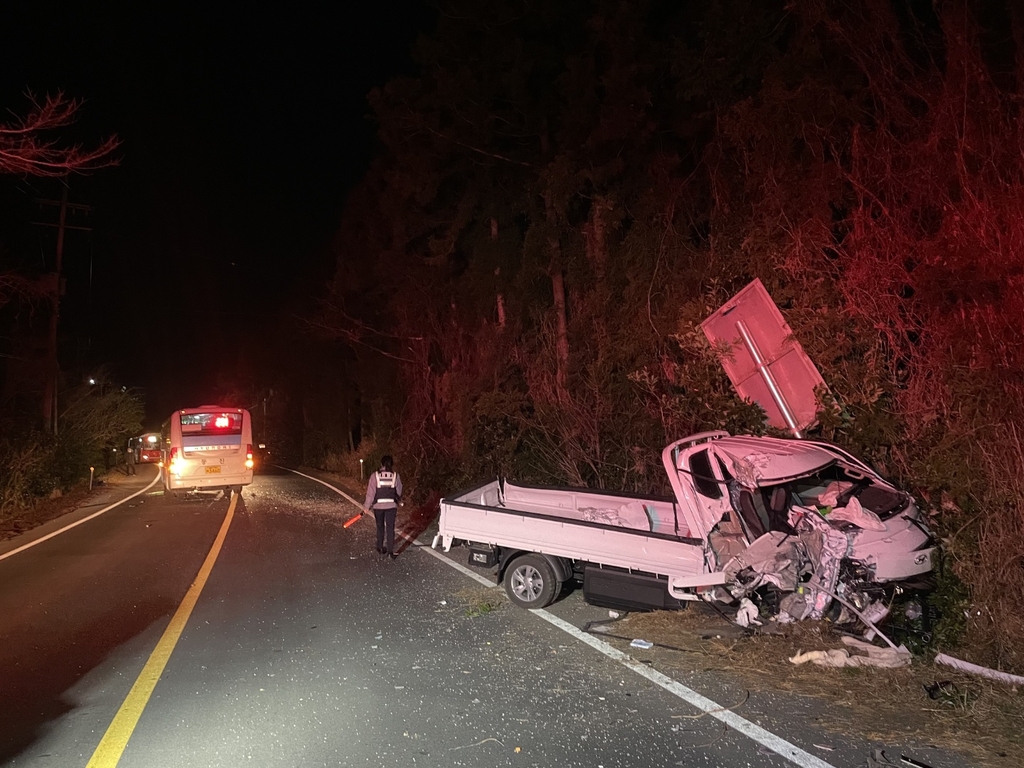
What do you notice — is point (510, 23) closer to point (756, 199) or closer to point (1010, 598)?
point (756, 199)

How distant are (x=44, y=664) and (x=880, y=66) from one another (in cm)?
1007

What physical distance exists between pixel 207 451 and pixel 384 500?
10620mm

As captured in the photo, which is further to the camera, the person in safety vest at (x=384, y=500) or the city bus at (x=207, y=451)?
the city bus at (x=207, y=451)

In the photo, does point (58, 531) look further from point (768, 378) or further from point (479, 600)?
point (768, 378)

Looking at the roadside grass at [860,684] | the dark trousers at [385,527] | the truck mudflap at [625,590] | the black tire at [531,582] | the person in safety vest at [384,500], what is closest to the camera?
the roadside grass at [860,684]

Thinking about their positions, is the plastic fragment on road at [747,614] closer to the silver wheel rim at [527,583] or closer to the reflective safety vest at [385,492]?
the silver wheel rim at [527,583]

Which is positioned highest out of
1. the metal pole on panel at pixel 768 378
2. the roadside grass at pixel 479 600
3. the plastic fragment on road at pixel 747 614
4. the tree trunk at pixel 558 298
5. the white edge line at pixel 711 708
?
the tree trunk at pixel 558 298

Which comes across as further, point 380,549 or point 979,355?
point 380,549

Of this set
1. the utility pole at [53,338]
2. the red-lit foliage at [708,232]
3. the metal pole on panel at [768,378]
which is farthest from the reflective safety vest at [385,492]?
the utility pole at [53,338]

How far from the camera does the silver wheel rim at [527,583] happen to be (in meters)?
7.56

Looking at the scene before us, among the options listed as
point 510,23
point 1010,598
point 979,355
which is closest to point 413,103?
point 510,23

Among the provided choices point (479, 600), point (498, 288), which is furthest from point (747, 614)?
point (498, 288)

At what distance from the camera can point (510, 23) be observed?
15773mm

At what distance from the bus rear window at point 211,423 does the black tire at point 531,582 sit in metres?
14.0
